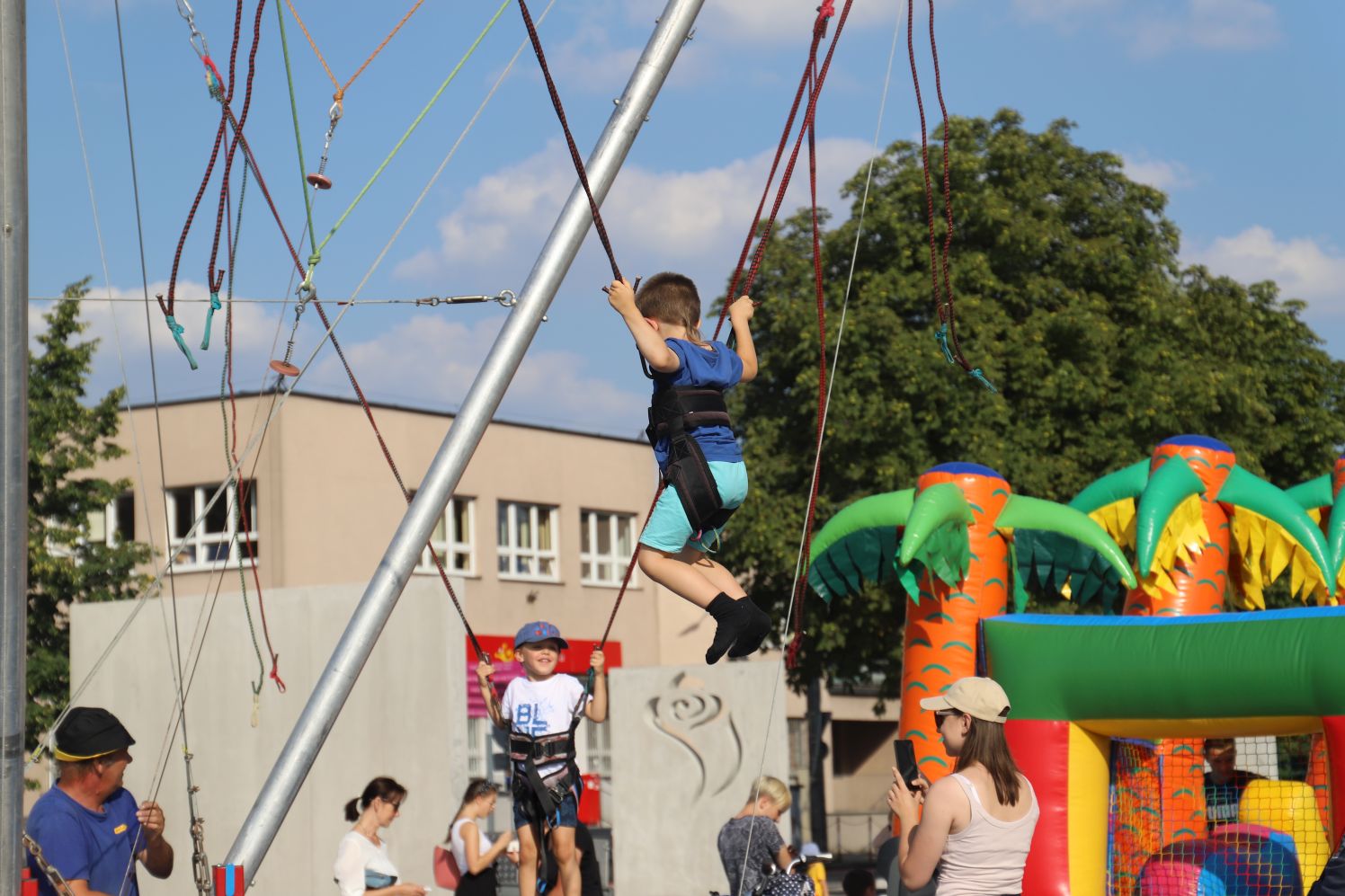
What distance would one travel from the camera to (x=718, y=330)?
227 inches

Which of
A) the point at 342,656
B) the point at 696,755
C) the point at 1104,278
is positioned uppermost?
the point at 1104,278

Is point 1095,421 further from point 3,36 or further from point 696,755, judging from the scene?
point 3,36

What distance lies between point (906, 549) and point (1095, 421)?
13845mm

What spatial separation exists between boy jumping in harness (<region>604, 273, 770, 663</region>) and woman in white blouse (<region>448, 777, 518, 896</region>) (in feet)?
14.2

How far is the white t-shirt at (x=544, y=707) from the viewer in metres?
7.08

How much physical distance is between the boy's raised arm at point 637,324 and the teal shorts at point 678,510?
0.45 metres

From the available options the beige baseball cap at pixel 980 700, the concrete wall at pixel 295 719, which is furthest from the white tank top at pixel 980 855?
the concrete wall at pixel 295 719

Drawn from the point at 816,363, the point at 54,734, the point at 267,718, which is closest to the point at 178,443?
the point at 816,363

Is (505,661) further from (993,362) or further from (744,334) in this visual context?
(744,334)

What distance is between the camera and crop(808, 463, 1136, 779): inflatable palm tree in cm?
1094

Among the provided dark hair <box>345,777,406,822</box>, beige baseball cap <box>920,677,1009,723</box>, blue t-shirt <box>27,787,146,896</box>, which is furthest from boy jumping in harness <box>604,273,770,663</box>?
dark hair <box>345,777,406,822</box>

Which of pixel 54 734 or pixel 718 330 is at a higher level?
pixel 718 330

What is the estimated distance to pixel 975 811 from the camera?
5.00 meters

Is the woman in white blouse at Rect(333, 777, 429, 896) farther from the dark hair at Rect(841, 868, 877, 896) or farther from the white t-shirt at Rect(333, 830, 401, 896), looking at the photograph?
the dark hair at Rect(841, 868, 877, 896)
